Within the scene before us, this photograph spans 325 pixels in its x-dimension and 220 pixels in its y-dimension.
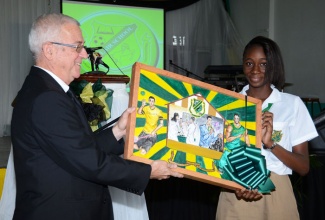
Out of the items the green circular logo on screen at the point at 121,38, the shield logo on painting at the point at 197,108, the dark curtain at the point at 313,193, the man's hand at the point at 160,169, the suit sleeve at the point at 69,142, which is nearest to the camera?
the suit sleeve at the point at 69,142

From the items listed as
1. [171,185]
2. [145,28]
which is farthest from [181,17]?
[171,185]

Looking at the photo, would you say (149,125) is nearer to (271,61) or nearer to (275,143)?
(275,143)

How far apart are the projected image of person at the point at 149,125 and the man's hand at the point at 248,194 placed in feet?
1.46

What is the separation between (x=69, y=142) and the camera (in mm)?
1477

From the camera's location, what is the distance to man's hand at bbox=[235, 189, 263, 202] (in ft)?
5.94

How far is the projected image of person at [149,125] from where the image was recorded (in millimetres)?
1689

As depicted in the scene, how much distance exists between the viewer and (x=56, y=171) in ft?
5.03

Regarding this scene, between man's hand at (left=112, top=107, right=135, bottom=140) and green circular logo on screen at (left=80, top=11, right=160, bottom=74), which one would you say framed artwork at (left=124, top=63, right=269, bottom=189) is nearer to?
man's hand at (left=112, top=107, right=135, bottom=140)

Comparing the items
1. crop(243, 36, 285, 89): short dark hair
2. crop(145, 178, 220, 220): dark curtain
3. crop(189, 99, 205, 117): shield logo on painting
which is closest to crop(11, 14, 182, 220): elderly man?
crop(189, 99, 205, 117): shield logo on painting

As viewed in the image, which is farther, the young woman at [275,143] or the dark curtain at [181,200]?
the dark curtain at [181,200]

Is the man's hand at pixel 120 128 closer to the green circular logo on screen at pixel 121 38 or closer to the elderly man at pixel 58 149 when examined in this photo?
the elderly man at pixel 58 149

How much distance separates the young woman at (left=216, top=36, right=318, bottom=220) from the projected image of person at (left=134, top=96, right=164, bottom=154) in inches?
17.8

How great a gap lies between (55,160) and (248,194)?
2.72 ft

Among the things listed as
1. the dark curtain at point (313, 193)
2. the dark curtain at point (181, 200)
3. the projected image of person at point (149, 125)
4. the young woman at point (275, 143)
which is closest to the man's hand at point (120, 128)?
the projected image of person at point (149, 125)
